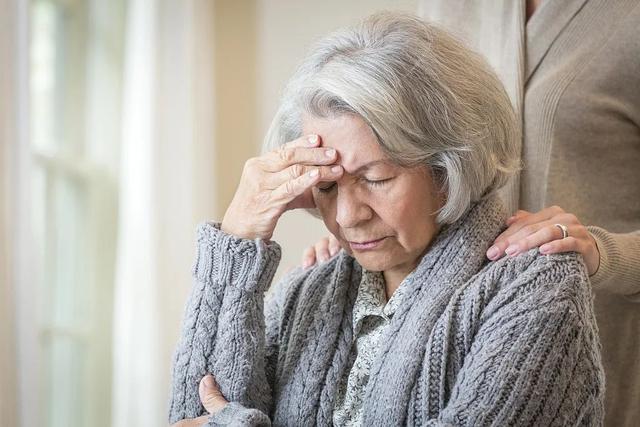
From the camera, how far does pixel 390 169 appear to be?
1.53 metres

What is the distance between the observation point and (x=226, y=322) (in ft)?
5.36

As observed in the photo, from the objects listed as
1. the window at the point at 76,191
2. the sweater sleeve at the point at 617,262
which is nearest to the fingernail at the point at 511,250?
the sweater sleeve at the point at 617,262

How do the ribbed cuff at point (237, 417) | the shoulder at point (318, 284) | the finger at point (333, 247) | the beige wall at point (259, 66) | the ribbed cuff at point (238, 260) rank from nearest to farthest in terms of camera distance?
the ribbed cuff at point (237, 417)
the ribbed cuff at point (238, 260)
the shoulder at point (318, 284)
the finger at point (333, 247)
the beige wall at point (259, 66)

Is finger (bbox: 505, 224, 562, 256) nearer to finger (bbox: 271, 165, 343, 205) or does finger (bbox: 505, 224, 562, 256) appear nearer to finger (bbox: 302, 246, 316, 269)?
finger (bbox: 271, 165, 343, 205)

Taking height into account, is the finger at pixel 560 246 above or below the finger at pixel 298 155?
below

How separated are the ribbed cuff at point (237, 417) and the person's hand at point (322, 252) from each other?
1.41ft

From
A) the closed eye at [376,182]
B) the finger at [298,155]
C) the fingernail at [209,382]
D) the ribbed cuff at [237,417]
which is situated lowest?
the ribbed cuff at [237,417]

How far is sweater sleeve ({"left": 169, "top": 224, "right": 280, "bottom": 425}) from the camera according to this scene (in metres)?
1.62

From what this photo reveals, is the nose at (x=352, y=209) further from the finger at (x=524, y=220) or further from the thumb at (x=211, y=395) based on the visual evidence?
the thumb at (x=211, y=395)

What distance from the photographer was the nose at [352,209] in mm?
1541

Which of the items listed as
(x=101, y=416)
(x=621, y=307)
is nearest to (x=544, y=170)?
(x=621, y=307)

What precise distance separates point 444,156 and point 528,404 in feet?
1.47

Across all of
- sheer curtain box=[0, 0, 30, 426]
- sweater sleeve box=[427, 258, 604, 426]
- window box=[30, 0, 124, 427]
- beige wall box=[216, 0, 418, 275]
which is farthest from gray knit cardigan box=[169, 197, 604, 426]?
beige wall box=[216, 0, 418, 275]

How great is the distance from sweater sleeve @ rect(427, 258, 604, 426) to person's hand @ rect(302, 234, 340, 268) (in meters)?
0.51
